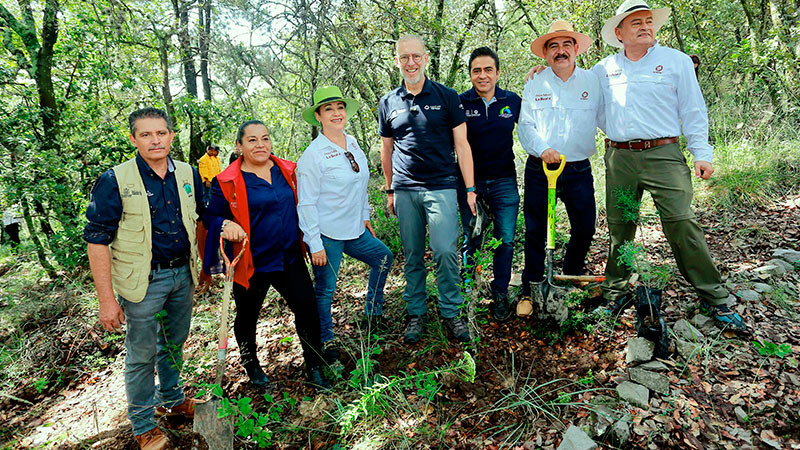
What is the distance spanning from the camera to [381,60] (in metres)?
6.11

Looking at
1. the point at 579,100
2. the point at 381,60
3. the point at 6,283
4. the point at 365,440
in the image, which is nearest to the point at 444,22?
the point at 381,60

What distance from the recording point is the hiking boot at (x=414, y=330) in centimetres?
364

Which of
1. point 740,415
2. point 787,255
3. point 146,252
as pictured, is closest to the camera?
point 740,415

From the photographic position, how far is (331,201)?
3.38 metres

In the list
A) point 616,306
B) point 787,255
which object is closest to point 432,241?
point 616,306

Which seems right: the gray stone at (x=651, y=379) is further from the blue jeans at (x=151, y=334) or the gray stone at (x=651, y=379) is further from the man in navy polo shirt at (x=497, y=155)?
the blue jeans at (x=151, y=334)

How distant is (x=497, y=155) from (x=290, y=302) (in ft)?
7.15

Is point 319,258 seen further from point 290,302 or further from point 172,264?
point 172,264

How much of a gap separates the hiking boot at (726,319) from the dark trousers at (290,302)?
10.2 ft

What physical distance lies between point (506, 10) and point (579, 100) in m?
6.64

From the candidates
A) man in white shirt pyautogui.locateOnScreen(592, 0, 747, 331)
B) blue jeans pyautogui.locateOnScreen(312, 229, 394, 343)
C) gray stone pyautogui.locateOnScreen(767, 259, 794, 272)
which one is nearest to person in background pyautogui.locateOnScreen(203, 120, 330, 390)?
blue jeans pyautogui.locateOnScreen(312, 229, 394, 343)

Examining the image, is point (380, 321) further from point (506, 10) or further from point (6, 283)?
point (506, 10)

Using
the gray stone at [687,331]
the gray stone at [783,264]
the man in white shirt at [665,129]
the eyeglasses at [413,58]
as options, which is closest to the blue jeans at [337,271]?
the eyeglasses at [413,58]

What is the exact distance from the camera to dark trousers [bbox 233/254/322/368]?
314 cm
